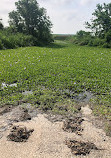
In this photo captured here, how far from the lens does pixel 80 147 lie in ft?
9.16

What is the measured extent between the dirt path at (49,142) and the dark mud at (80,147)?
0.20 feet

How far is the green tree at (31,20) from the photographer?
20984 mm

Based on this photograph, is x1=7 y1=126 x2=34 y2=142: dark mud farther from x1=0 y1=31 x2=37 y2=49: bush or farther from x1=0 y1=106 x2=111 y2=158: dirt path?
x1=0 y1=31 x2=37 y2=49: bush

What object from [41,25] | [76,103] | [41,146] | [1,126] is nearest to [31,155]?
A: [41,146]

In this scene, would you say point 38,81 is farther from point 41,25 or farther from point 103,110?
point 41,25

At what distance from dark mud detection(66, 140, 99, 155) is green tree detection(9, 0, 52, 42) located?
2068 cm

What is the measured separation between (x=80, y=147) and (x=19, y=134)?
3.67 ft

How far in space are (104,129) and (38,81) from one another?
9.88 ft

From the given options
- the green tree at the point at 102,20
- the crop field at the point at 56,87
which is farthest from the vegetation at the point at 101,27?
the crop field at the point at 56,87

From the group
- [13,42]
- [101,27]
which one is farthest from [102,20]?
[13,42]

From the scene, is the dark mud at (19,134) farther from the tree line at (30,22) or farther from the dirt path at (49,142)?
the tree line at (30,22)

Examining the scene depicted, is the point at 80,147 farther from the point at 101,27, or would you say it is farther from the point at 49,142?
the point at 101,27

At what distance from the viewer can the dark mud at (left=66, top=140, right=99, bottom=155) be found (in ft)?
8.89

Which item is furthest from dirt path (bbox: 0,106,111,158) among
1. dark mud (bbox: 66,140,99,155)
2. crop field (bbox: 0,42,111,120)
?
crop field (bbox: 0,42,111,120)
